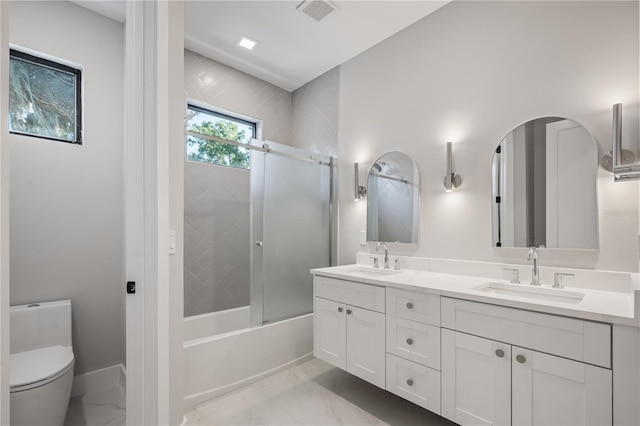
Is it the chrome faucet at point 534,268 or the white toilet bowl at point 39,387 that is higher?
the chrome faucet at point 534,268

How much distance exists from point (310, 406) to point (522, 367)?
1260 millimetres

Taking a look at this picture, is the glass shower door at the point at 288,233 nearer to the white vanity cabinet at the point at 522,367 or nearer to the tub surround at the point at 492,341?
the tub surround at the point at 492,341

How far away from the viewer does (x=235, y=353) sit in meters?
2.18

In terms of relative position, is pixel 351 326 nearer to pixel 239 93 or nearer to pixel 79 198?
pixel 79 198

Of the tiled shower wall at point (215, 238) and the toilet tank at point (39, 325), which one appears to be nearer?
A: the toilet tank at point (39, 325)

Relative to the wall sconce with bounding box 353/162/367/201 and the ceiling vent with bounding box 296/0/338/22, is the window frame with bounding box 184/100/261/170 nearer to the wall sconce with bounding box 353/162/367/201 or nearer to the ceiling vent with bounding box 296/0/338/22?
the wall sconce with bounding box 353/162/367/201

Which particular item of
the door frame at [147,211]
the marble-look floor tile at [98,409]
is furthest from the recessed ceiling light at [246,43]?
the marble-look floor tile at [98,409]

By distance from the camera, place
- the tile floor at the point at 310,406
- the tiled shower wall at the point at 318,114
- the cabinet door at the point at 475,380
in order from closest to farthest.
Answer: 1. the cabinet door at the point at 475,380
2. the tile floor at the point at 310,406
3. the tiled shower wall at the point at 318,114

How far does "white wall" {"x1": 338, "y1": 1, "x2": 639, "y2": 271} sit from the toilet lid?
6.70 ft

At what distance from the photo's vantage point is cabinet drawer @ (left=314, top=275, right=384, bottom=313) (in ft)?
6.11

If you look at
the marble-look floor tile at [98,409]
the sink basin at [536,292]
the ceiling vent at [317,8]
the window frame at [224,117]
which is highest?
the ceiling vent at [317,8]

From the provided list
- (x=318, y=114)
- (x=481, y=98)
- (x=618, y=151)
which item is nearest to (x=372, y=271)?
(x=481, y=98)

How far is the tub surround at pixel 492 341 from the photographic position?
113 cm

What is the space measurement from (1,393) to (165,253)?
0.78 metres
